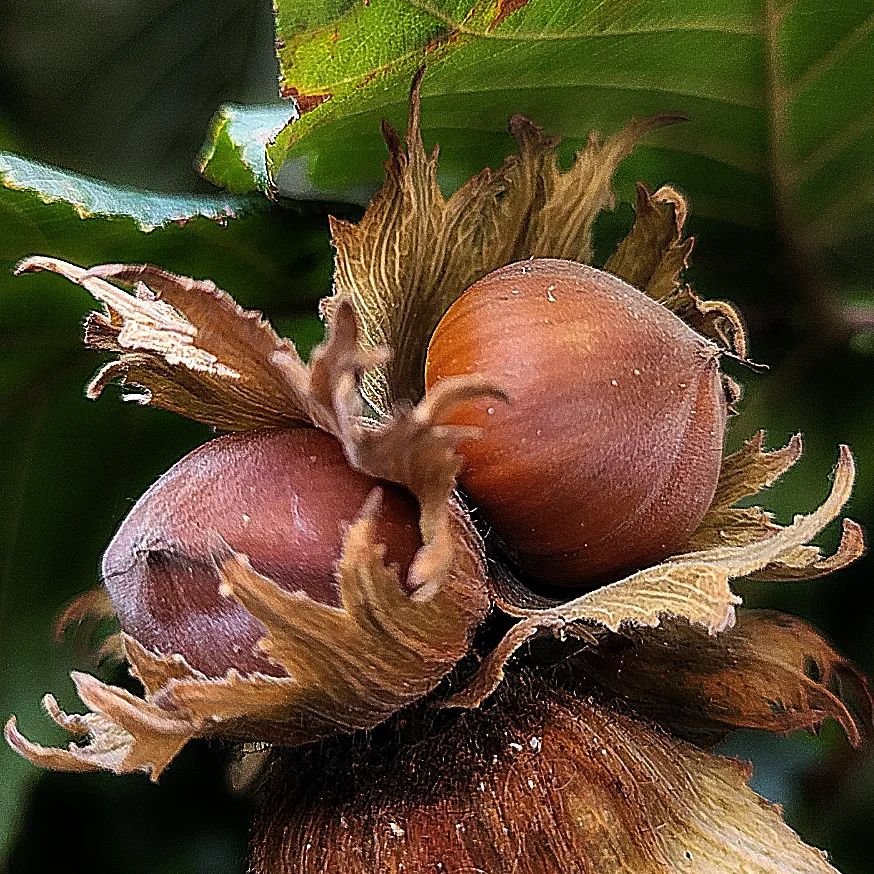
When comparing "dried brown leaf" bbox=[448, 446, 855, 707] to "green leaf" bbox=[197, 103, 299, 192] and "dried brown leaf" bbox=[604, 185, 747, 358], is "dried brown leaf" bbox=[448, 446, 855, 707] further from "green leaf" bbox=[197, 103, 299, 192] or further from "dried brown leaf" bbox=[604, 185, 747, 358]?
"green leaf" bbox=[197, 103, 299, 192]

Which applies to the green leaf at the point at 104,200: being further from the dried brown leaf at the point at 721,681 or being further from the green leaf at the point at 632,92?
the dried brown leaf at the point at 721,681

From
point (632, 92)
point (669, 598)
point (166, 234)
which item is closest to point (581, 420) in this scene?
point (669, 598)

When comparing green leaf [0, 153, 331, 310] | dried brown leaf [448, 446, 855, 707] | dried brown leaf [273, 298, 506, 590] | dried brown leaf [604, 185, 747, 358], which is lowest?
green leaf [0, 153, 331, 310]

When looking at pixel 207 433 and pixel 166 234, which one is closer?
pixel 166 234

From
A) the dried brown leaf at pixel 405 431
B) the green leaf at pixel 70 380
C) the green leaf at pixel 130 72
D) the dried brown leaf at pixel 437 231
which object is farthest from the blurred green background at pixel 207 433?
the green leaf at pixel 130 72

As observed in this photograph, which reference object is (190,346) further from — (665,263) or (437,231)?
(665,263)

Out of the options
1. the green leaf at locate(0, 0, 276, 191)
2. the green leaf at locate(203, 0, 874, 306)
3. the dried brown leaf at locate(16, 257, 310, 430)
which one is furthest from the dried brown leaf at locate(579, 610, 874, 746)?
the green leaf at locate(0, 0, 276, 191)

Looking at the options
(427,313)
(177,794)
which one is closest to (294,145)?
(427,313)
